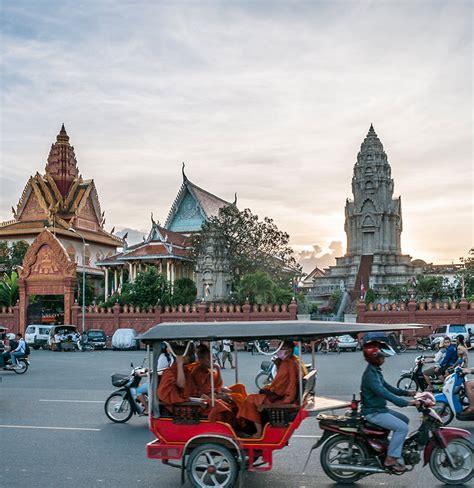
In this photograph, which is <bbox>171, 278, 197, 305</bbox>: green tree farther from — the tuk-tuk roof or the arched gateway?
the tuk-tuk roof

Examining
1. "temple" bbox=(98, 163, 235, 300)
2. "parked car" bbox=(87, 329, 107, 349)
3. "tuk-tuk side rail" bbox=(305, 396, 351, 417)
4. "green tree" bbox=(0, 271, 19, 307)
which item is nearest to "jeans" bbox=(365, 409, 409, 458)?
"tuk-tuk side rail" bbox=(305, 396, 351, 417)

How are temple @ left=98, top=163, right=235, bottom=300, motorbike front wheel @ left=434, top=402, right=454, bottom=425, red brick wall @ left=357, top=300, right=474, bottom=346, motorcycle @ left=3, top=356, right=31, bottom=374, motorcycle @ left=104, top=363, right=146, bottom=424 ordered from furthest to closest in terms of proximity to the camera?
1. temple @ left=98, top=163, right=235, bottom=300
2. red brick wall @ left=357, top=300, right=474, bottom=346
3. motorcycle @ left=3, top=356, right=31, bottom=374
4. motorcycle @ left=104, top=363, right=146, bottom=424
5. motorbike front wheel @ left=434, top=402, right=454, bottom=425

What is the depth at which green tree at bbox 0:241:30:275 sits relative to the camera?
61812 millimetres

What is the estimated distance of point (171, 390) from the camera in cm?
742

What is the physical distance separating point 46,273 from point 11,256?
19374 millimetres

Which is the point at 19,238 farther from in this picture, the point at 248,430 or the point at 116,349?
the point at 248,430

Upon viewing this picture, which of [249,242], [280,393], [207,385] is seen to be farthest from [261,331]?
[249,242]

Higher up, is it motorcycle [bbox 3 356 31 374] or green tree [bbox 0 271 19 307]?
green tree [bbox 0 271 19 307]

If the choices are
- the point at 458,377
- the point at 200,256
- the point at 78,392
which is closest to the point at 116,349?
the point at 200,256

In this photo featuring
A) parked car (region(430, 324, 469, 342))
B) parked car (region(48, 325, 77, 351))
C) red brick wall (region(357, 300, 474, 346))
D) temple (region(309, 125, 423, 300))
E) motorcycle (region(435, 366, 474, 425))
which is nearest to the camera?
motorcycle (region(435, 366, 474, 425))

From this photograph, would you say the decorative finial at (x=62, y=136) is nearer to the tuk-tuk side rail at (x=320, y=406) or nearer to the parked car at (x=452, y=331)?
the parked car at (x=452, y=331)

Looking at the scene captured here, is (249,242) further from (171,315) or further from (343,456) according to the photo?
(343,456)

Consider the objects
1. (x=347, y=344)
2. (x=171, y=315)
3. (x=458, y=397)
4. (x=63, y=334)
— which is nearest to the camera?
(x=458, y=397)

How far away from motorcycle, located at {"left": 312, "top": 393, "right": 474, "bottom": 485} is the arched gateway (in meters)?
39.4
